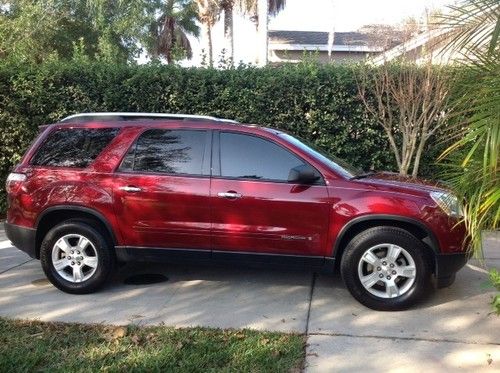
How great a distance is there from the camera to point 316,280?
5.95 metres

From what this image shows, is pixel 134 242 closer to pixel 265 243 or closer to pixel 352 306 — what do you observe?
pixel 265 243

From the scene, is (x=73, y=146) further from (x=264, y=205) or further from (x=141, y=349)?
(x=141, y=349)

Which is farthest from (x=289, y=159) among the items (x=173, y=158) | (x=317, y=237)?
(x=173, y=158)

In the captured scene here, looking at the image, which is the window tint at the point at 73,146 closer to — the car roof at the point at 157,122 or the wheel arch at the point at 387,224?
the car roof at the point at 157,122

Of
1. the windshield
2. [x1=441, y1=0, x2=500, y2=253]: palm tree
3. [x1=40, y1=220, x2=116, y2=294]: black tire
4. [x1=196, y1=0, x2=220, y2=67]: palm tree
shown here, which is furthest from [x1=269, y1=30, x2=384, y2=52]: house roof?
[x1=441, y1=0, x2=500, y2=253]: palm tree

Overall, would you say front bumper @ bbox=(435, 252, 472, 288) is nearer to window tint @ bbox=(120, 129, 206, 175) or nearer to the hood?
the hood

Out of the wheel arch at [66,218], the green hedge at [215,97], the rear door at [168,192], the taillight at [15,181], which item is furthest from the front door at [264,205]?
the green hedge at [215,97]

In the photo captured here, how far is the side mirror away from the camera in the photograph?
16.4 feet

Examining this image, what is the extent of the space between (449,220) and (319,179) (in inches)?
48.2

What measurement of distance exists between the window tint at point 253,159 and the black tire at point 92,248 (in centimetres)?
143

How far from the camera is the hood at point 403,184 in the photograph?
199 inches

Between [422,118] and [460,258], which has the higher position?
[422,118]

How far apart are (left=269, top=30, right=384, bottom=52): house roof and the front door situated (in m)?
14.6

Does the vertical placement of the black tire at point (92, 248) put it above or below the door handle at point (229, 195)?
below
